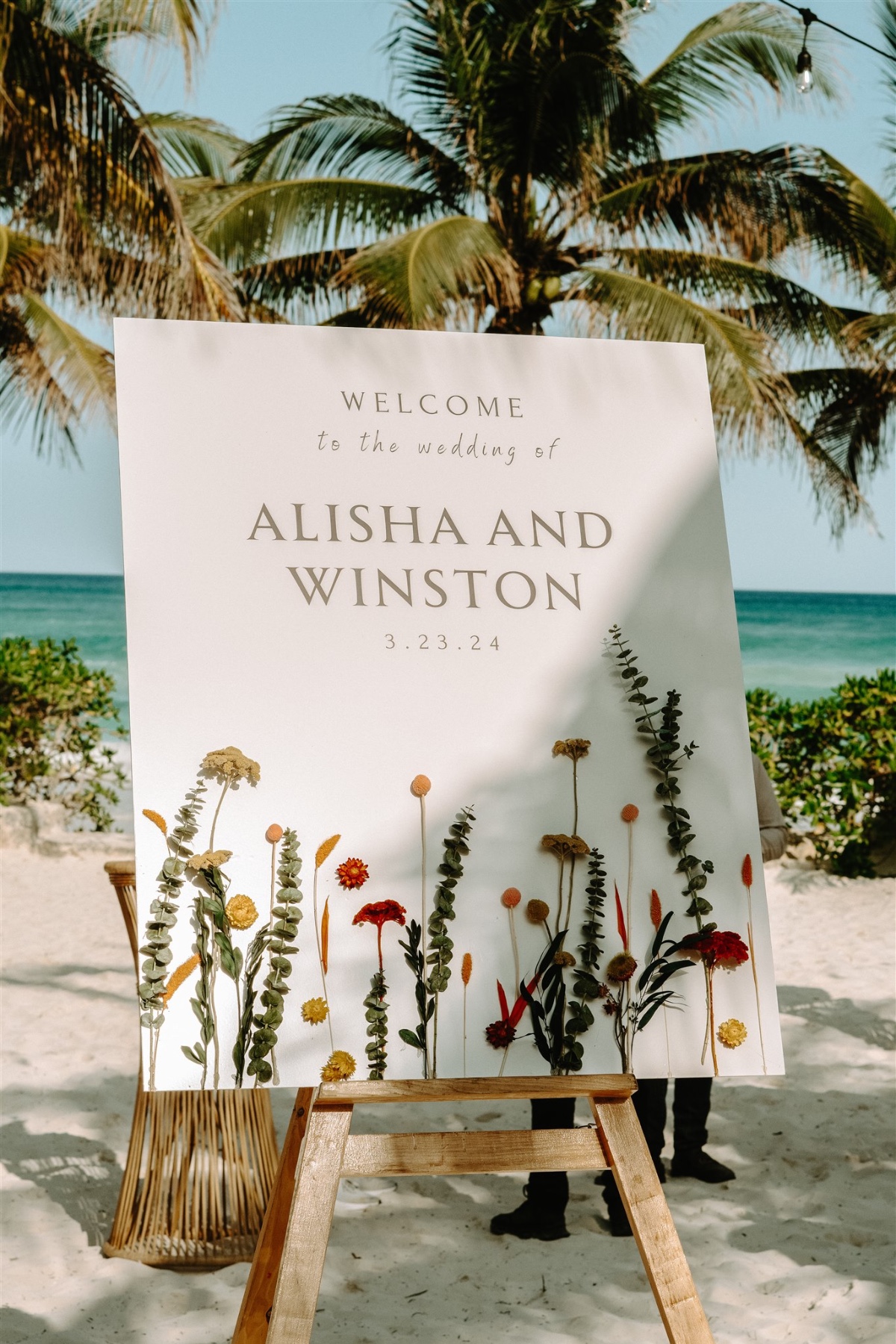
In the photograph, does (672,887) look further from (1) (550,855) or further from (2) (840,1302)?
(2) (840,1302)

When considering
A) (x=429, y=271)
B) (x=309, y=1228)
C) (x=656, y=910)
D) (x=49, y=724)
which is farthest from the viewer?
(x=49, y=724)

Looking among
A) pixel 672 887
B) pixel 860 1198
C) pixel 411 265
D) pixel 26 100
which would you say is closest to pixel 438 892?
pixel 672 887

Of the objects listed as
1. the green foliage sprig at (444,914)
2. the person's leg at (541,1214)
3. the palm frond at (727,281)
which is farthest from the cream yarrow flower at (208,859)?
the palm frond at (727,281)

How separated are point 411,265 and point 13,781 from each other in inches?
182

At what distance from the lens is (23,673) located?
8570 millimetres

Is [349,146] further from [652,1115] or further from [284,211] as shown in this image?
[652,1115]

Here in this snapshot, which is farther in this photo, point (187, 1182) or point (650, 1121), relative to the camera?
point (650, 1121)

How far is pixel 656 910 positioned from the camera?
2016 millimetres

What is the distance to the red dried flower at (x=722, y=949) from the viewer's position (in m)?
2.00

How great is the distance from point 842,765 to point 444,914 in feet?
20.5

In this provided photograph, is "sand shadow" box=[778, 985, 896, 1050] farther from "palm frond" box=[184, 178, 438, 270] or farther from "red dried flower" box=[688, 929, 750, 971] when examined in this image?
"palm frond" box=[184, 178, 438, 270]

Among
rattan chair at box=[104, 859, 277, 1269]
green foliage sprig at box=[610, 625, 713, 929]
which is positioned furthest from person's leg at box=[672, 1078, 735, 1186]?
green foliage sprig at box=[610, 625, 713, 929]

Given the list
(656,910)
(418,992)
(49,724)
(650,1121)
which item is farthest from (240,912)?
(49,724)

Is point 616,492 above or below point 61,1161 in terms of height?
above
